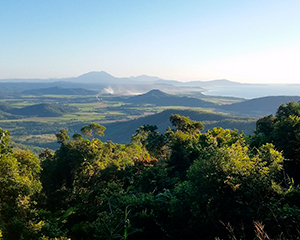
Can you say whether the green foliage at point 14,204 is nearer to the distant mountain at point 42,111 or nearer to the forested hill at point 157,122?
the forested hill at point 157,122

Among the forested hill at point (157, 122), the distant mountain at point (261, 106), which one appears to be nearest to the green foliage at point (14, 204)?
the forested hill at point (157, 122)

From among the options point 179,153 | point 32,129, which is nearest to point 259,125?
→ point 179,153

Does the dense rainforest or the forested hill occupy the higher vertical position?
the dense rainforest

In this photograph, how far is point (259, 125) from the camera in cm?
2197

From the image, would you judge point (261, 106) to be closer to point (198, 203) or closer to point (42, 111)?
point (42, 111)

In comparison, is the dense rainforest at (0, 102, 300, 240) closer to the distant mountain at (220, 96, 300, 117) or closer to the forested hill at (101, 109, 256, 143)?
the forested hill at (101, 109, 256, 143)

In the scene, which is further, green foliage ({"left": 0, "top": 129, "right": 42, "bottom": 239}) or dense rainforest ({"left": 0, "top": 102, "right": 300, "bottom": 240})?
green foliage ({"left": 0, "top": 129, "right": 42, "bottom": 239})

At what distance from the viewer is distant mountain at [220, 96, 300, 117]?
431 ft

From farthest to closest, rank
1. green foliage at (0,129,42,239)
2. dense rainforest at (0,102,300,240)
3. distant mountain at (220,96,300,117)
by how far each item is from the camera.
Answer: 1. distant mountain at (220,96,300,117)
2. green foliage at (0,129,42,239)
3. dense rainforest at (0,102,300,240)

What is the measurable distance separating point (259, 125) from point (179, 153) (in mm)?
8405

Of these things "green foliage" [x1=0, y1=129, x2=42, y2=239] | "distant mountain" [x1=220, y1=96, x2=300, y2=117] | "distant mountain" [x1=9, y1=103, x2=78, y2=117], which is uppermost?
"green foliage" [x1=0, y1=129, x2=42, y2=239]

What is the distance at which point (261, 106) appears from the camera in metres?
141

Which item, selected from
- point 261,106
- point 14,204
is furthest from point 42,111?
point 14,204

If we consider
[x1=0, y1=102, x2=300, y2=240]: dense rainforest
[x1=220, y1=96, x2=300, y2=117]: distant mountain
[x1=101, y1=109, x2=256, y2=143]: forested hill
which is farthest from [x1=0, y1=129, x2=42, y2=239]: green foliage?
[x1=220, y1=96, x2=300, y2=117]: distant mountain
